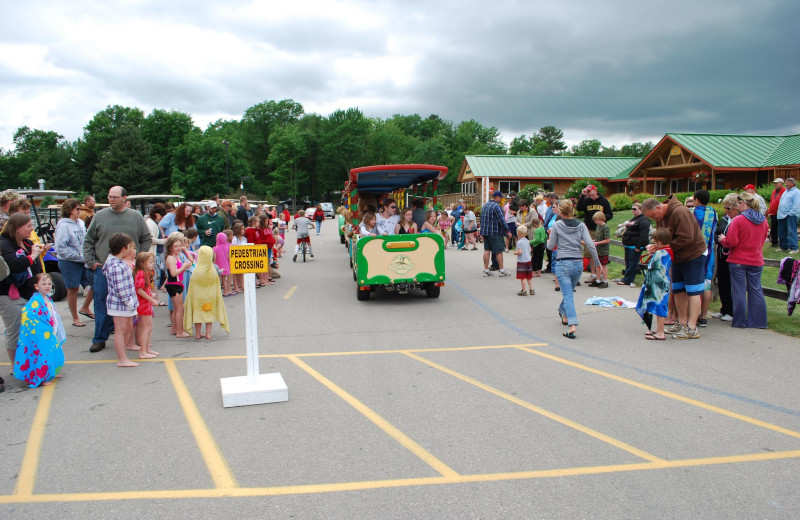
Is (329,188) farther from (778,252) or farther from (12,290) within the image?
(12,290)

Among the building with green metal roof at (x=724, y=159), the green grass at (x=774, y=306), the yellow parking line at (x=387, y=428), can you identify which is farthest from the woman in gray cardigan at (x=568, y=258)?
the building with green metal roof at (x=724, y=159)

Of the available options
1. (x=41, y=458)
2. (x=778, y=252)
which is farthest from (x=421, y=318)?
(x=778, y=252)

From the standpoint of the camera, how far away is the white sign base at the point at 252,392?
5.27 meters

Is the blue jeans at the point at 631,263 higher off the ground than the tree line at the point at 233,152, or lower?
lower

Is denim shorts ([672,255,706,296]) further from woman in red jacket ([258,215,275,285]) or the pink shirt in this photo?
woman in red jacket ([258,215,275,285])

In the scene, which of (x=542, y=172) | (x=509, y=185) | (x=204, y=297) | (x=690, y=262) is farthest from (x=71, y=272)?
(x=542, y=172)

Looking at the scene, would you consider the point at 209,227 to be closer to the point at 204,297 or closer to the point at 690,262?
the point at 204,297

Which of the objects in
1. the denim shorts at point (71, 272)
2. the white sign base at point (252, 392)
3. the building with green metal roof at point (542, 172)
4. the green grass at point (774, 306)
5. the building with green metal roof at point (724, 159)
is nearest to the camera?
the white sign base at point (252, 392)

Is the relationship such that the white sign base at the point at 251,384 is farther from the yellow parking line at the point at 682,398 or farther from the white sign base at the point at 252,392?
the yellow parking line at the point at 682,398

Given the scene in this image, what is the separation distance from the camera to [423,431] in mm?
4609

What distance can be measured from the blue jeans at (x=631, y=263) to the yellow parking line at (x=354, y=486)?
28.0ft

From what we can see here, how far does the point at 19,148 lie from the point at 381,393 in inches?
4970

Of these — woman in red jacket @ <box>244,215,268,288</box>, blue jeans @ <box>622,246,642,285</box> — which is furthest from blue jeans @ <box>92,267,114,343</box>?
blue jeans @ <box>622,246,642,285</box>

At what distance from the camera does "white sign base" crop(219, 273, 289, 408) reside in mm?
5281
